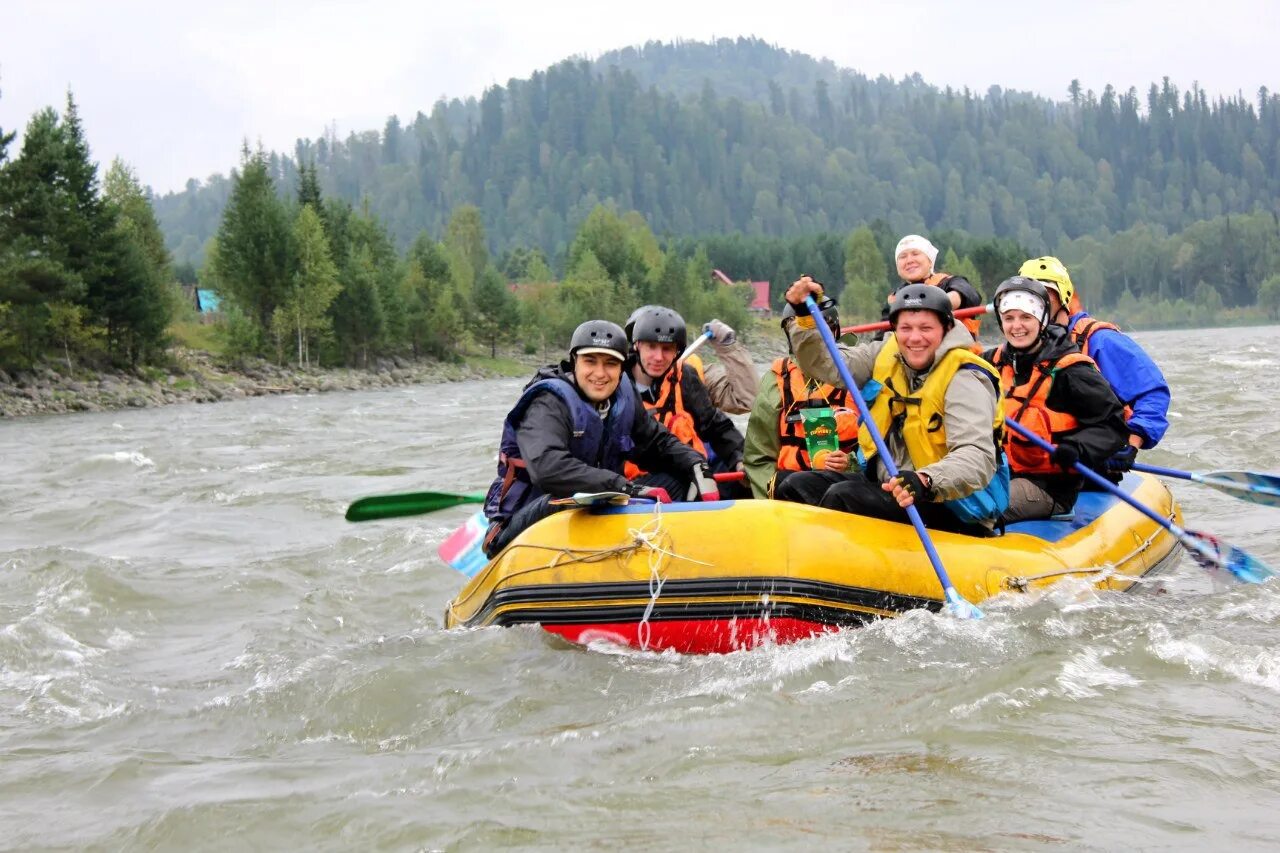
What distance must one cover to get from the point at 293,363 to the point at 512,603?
46.7 meters

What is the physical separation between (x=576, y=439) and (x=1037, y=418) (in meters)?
2.53

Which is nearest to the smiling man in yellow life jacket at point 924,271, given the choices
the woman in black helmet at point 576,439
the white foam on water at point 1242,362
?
the woman in black helmet at point 576,439

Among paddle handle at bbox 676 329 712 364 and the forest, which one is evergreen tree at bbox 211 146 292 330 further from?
paddle handle at bbox 676 329 712 364

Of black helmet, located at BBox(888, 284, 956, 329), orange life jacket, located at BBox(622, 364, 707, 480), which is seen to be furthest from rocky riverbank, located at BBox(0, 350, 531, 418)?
black helmet, located at BBox(888, 284, 956, 329)

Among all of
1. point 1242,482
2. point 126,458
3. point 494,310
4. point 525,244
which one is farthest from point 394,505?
point 525,244

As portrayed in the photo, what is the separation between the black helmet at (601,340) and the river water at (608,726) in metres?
1.35

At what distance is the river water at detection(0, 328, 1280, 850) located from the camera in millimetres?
3596

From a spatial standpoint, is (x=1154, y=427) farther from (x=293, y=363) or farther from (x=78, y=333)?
(x=293, y=363)

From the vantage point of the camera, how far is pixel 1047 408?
6902 millimetres

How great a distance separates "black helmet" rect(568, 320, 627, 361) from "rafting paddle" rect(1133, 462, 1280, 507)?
3.42 m

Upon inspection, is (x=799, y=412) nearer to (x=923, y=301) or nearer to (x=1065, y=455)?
→ (x=923, y=301)

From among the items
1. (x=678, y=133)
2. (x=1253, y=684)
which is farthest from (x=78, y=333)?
(x=678, y=133)

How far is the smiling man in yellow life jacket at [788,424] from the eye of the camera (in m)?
6.52

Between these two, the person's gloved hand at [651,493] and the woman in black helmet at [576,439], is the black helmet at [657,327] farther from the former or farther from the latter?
the person's gloved hand at [651,493]
